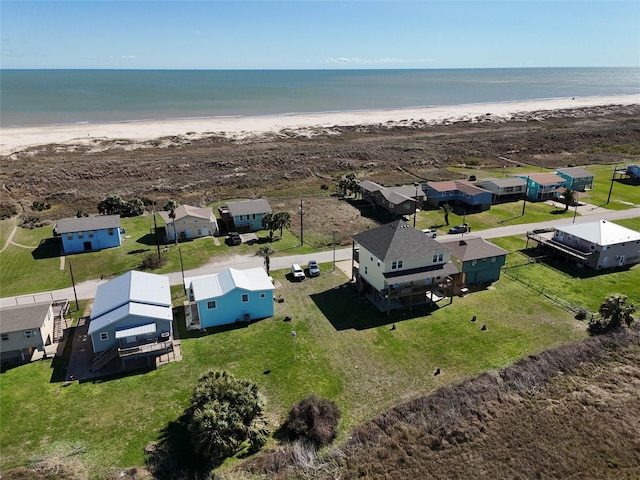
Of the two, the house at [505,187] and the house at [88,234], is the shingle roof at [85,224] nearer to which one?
the house at [88,234]

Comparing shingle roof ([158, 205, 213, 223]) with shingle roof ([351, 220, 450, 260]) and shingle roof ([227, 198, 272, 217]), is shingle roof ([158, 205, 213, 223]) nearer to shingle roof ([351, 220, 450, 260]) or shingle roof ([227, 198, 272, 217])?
shingle roof ([227, 198, 272, 217])

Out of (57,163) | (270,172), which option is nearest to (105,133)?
(57,163)

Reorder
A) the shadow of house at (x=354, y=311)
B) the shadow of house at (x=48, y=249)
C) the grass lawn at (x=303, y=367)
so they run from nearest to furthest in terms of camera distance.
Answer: the grass lawn at (x=303, y=367)
the shadow of house at (x=354, y=311)
the shadow of house at (x=48, y=249)

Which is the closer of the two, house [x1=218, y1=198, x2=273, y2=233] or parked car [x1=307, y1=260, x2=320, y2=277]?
parked car [x1=307, y1=260, x2=320, y2=277]

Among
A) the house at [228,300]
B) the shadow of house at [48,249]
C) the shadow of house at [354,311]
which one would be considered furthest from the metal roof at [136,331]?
the shadow of house at [48,249]

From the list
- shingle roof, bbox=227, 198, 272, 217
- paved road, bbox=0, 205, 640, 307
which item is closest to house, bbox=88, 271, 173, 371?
paved road, bbox=0, 205, 640, 307

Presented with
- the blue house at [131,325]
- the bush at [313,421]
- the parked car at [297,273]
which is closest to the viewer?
the bush at [313,421]

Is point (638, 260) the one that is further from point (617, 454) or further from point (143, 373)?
point (143, 373)
